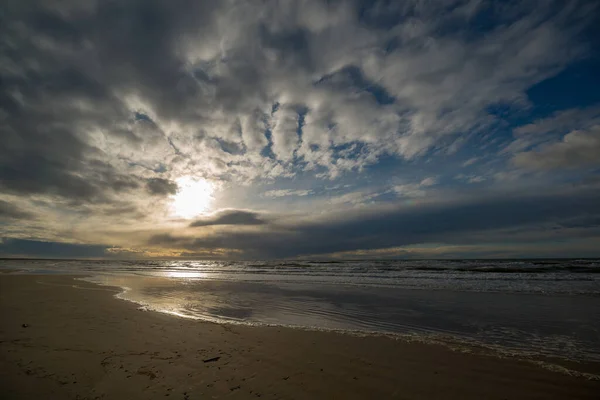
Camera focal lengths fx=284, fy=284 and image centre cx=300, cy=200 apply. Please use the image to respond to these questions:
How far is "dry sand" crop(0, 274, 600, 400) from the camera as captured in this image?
502cm

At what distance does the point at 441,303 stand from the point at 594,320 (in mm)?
5382

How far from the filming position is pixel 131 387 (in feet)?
16.8

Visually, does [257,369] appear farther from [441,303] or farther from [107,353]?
[441,303]

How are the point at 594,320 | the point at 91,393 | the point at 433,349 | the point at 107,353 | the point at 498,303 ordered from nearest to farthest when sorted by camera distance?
the point at 91,393 < the point at 107,353 < the point at 433,349 < the point at 594,320 < the point at 498,303

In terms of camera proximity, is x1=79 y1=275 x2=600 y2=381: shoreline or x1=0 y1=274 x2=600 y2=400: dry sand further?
x1=79 y1=275 x2=600 y2=381: shoreline

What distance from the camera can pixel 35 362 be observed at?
6.14m

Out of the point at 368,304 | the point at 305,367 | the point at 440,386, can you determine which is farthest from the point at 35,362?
the point at 368,304

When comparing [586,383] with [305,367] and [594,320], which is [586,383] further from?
[594,320]

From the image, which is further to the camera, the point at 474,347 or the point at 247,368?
the point at 474,347

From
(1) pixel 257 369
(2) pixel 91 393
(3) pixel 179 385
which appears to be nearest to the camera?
(2) pixel 91 393

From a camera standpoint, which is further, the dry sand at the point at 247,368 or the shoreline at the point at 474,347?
the shoreline at the point at 474,347

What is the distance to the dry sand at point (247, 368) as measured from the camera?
502 cm

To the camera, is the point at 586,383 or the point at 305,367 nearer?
the point at 586,383

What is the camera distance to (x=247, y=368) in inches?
238
